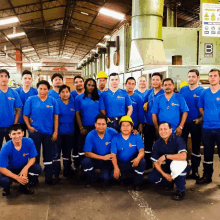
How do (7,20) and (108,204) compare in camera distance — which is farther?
(7,20)

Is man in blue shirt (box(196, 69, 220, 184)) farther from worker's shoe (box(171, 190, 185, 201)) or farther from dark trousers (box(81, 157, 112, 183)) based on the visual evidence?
dark trousers (box(81, 157, 112, 183))

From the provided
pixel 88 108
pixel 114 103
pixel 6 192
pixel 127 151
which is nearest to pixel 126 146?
pixel 127 151

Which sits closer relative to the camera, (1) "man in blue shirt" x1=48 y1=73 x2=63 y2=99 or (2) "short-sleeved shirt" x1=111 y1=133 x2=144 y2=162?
(2) "short-sleeved shirt" x1=111 y1=133 x2=144 y2=162

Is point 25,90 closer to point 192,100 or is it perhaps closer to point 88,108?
point 88,108

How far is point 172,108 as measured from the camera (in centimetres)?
394

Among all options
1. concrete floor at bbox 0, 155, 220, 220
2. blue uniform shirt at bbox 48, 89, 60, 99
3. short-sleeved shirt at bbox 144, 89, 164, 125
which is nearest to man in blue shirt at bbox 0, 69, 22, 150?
blue uniform shirt at bbox 48, 89, 60, 99

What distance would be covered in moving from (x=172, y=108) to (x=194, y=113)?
52 centimetres

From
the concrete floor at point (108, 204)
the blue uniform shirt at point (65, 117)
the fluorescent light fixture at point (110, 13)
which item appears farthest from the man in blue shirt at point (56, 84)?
the fluorescent light fixture at point (110, 13)

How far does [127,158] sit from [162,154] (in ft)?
1.89

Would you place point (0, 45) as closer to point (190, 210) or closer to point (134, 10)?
point (134, 10)

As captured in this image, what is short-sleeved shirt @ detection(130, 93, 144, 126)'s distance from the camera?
4.68m

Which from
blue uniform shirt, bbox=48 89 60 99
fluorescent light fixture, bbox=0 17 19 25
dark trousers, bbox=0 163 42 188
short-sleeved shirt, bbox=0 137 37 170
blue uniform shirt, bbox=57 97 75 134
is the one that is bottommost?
dark trousers, bbox=0 163 42 188

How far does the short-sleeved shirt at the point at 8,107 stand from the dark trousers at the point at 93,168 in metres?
1.40

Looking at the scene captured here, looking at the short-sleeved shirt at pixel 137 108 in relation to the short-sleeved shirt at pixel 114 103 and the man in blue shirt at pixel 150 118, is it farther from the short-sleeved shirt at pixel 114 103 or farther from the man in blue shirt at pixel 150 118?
the short-sleeved shirt at pixel 114 103
